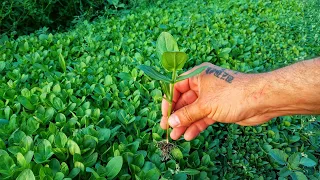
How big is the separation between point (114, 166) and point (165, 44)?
558 mm

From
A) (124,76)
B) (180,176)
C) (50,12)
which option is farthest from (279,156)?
(50,12)

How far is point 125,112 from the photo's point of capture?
1.83m

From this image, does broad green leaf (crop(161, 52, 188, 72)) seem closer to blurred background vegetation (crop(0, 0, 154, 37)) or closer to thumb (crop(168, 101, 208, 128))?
thumb (crop(168, 101, 208, 128))

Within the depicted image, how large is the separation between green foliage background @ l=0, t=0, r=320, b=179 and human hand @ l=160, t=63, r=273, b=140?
0.09 metres

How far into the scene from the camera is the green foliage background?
1471 mm

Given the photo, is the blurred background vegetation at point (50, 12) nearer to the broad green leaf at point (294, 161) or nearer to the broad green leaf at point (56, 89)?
the broad green leaf at point (56, 89)

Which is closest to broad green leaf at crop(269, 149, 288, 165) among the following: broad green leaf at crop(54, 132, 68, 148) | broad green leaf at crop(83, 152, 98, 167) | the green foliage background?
the green foliage background

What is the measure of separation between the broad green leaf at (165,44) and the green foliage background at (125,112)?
396 millimetres

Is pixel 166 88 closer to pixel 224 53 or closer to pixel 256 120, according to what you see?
pixel 256 120

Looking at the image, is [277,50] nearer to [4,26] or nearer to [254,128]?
[254,128]

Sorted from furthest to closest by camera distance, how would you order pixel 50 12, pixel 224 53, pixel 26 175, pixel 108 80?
1. pixel 50 12
2. pixel 224 53
3. pixel 108 80
4. pixel 26 175

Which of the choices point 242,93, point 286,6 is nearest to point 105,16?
point 286,6

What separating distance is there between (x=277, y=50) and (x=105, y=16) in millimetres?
1981

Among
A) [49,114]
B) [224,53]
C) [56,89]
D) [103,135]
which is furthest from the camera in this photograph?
[224,53]
